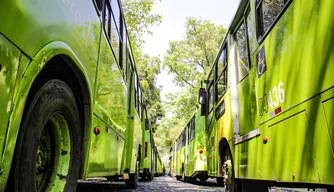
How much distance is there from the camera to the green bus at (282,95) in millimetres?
2205

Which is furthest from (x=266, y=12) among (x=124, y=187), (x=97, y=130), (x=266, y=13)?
(x=124, y=187)

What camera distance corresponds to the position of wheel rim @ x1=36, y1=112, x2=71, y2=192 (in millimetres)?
2803

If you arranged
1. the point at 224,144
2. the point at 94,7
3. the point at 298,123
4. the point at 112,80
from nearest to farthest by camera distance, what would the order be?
the point at 298,123 → the point at 94,7 → the point at 112,80 → the point at 224,144

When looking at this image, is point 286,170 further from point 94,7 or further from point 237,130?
point 94,7

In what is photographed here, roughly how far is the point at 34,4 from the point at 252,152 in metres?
3.26

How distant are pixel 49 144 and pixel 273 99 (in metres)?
2.30

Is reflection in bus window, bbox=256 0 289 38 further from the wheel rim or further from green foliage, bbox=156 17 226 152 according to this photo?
green foliage, bbox=156 17 226 152

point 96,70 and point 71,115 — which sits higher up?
point 96,70

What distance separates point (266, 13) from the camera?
11.9 ft

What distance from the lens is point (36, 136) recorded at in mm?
2271

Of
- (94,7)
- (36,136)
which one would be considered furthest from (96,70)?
(36,136)

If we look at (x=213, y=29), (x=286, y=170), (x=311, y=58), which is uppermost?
(x=213, y=29)

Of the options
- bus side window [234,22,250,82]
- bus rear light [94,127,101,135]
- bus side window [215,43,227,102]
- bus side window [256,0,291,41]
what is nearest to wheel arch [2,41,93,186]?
bus rear light [94,127,101,135]

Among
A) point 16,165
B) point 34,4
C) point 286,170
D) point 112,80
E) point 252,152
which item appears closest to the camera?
point 34,4
